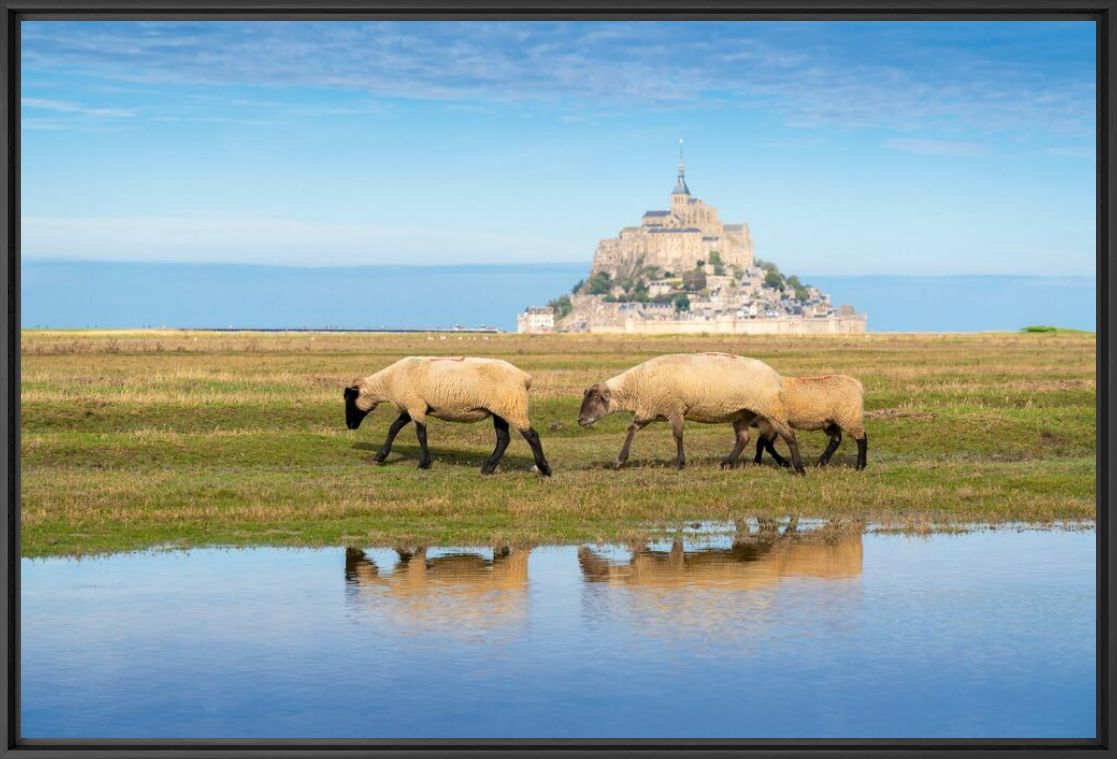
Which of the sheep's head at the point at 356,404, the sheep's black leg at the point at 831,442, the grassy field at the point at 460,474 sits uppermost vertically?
the sheep's head at the point at 356,404

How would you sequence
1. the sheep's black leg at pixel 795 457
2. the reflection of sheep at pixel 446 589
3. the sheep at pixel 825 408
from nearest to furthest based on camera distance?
the reflection of sheep at pixel 446 589 < the sheep's black leg at pixel 795 457 < the sheep at pixel 825 408

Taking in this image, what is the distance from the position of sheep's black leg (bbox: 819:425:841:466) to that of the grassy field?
0.72ft

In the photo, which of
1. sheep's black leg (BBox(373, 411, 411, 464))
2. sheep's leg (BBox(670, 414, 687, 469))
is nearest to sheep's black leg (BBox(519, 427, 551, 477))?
sheep's leg (BBox(670, 414, 687, 469))

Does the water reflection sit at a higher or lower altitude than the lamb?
lower

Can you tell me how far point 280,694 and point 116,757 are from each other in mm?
2331

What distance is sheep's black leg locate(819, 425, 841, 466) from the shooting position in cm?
2247

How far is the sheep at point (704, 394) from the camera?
22.1 meters

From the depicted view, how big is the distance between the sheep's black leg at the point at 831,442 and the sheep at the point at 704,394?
937mm

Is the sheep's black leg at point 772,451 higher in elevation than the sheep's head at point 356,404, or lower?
lower

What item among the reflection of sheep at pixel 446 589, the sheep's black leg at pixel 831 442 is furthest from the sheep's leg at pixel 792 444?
the reflection of sheep at pixel 446 589

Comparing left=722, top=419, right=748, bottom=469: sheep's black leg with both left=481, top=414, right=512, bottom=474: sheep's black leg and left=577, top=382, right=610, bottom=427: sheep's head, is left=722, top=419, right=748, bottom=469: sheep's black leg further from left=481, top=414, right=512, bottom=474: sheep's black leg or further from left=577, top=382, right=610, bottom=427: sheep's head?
left=481, top=414, right=512, bottom=474: sheep's black leg

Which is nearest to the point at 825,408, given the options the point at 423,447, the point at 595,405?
the point at 595,405

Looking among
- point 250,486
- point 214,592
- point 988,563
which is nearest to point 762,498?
point 988,563

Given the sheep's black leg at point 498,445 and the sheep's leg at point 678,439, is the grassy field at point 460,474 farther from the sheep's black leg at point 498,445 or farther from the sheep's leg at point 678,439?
the sheep's black leg at point 498,445
